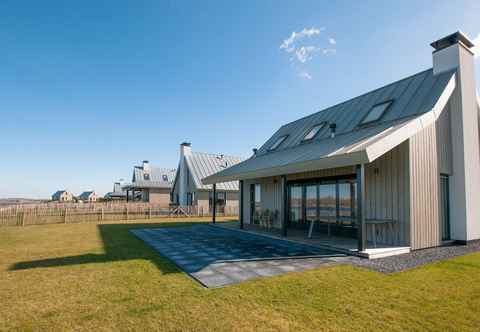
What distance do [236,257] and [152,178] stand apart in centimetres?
2621

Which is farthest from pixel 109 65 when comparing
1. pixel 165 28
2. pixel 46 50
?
pixel 165 28

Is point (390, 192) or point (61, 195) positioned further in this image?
point (61, 195)

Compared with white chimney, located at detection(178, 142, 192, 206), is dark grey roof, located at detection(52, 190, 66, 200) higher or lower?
lower

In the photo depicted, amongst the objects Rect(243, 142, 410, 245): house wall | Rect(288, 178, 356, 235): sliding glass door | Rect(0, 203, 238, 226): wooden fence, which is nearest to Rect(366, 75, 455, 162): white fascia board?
Rect(243, 142, 410, 245): house wall

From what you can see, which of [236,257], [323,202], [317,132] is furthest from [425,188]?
[236,257]

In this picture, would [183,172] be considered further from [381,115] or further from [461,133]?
[461,133]

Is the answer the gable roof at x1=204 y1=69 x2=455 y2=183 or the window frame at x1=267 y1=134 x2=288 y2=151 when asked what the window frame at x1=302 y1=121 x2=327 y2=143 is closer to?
the gable roof at x1=204 y1=69 x2=455 y2=183

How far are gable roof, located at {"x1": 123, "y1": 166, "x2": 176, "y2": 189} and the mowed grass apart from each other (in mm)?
23644

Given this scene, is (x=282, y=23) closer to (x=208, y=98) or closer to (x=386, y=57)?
(x=386, y=57)

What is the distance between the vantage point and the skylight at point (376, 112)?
9.26m

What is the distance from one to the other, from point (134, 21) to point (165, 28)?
1.34m

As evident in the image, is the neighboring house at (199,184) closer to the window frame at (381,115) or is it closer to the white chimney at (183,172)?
the white chimney at (183,172)

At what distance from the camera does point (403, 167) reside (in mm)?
7254

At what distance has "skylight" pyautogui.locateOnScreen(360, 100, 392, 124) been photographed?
926cm
